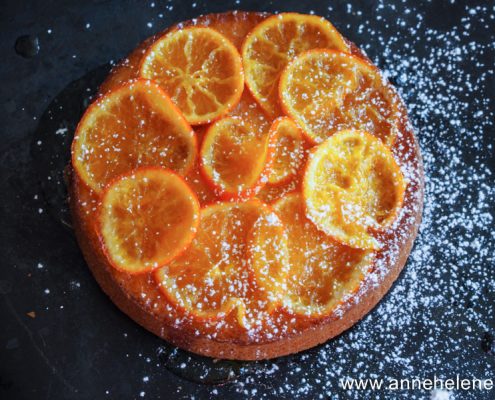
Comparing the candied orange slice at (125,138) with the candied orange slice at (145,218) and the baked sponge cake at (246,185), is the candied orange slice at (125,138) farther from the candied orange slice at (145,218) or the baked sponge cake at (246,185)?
the candied orange slice at (145,218)

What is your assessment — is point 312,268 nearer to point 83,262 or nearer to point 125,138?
point 125,138

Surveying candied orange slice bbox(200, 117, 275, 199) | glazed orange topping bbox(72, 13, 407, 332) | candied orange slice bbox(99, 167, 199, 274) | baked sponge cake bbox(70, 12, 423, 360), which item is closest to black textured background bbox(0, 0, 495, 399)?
baked sponge cake bbox(70, 12, 423, 360)

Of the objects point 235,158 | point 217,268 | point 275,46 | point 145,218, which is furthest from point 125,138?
point 275,46

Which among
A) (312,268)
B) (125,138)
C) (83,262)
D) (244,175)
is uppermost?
(125,138)

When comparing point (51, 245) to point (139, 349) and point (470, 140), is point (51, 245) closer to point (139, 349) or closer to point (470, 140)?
point (139, 349)

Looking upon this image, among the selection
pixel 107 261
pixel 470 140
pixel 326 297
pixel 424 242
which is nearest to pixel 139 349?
pixel 107 261

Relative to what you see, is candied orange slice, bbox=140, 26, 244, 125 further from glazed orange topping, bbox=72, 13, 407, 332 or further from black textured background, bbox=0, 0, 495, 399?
black textured background, bbox=0, 0, 495, 399
